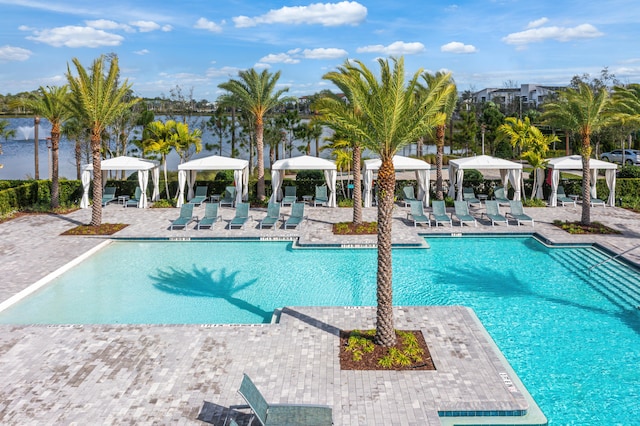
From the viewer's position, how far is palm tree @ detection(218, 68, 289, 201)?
24516 millimetres

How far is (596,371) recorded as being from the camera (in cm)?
927

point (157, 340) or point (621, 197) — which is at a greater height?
point (621, 197)

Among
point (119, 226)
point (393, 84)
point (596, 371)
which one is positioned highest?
point (393, 84)

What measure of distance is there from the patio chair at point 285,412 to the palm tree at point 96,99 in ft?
48.6

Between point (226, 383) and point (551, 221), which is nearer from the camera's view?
point (226, 383)

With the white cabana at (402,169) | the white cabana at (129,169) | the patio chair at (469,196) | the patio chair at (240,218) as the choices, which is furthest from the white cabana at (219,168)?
the patio chair at (469,196)

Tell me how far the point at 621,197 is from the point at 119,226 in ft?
73.9

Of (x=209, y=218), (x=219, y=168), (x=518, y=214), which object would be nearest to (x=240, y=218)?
(x=209, y=218)

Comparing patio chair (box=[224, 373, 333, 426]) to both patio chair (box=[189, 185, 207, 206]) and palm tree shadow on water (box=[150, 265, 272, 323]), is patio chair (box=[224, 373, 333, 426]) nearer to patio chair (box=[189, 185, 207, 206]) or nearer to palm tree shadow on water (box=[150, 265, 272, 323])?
palm tree shadow on water (box=[150, 265, 272, 323])

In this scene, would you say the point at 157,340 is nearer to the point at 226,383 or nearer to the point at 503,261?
the point at 226,383

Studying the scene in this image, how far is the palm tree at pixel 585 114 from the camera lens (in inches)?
712

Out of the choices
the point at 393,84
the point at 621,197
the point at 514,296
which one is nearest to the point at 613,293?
the point at 514,296

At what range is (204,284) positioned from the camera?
14.4 metres

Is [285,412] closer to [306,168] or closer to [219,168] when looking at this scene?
[306,168]
